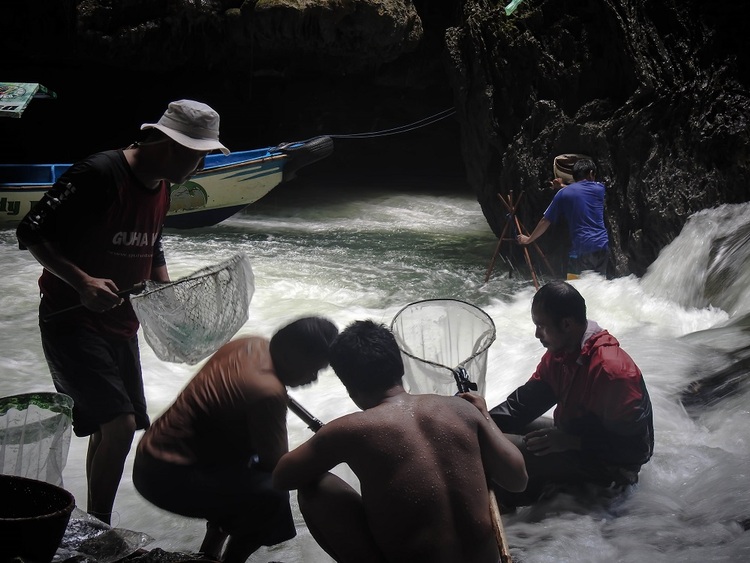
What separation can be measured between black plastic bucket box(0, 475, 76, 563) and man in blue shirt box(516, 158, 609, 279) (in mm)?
5855

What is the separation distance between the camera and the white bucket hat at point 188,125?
3.11 m

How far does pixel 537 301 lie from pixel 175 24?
12.2 m

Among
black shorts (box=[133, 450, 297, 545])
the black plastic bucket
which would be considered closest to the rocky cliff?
black shorts (box=[133, 450, 297, 545])

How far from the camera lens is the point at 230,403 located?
2.79 m

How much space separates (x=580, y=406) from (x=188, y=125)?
2.18 meters

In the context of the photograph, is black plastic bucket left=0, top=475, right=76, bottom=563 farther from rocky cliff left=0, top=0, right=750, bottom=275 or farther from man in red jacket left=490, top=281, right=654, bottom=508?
rocky cliff left=0, top=0, right=750, bottom=275

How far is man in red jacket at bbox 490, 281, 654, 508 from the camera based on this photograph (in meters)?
3.34

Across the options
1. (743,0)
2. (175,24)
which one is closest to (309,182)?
(175,24)

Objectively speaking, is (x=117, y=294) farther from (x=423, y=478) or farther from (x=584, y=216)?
(x=584, y=216)

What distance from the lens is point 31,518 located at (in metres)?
2.22

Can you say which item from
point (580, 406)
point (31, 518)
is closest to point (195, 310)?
point (31, 518)

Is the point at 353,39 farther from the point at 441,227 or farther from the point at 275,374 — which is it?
the point at 275,374

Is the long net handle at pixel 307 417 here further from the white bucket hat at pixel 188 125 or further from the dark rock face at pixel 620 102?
the dark rock face at pixel 620 102

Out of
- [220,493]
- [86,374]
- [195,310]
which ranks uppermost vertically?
[195,310]
